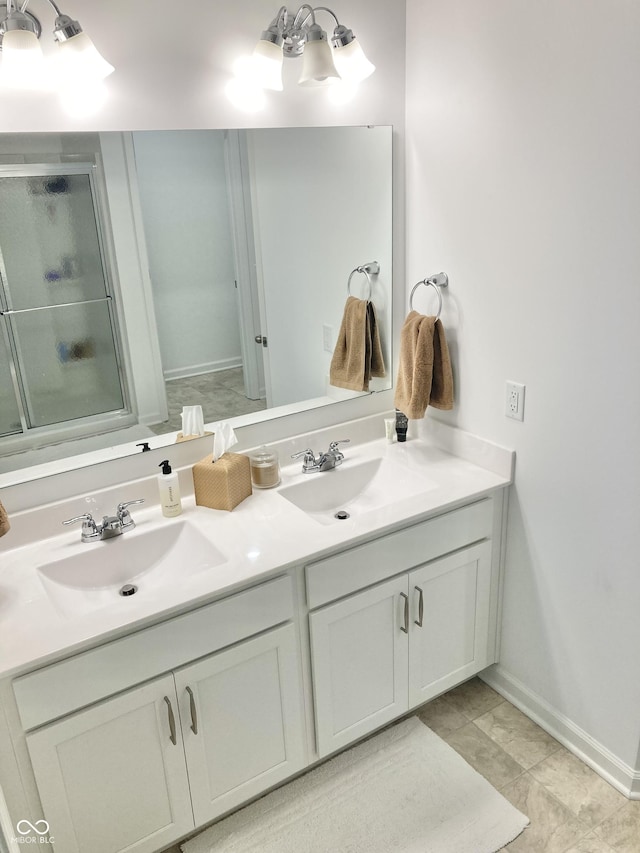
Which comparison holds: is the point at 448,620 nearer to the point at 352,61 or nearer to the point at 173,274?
the point at 173,274

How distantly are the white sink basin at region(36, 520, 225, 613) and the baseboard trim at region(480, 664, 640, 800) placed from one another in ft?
3.88

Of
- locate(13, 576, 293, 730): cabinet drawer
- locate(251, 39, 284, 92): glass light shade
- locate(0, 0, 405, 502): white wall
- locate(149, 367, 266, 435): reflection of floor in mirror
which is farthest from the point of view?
locate(149, 367, 266, 435): reflection of floor in mirror

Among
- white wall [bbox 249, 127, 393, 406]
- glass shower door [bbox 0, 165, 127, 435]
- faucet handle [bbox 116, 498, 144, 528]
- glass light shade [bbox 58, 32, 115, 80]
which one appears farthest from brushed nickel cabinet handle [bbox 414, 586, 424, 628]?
glass light shade [bbox 58, 32, 115, 80]

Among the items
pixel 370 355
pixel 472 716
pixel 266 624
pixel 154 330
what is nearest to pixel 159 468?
pixel 154 330

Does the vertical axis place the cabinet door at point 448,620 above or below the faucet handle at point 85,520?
below

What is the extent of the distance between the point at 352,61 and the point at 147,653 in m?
1.66

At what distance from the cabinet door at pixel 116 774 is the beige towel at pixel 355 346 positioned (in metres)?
1.15

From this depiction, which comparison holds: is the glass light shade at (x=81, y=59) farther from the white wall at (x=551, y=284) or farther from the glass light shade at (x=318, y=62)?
the white wall at (x=551, y=284)

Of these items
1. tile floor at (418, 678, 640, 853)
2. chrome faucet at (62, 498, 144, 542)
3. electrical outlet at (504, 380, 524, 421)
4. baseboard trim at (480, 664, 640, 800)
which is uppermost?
electrical outlet at (504, 380, 524, 421)

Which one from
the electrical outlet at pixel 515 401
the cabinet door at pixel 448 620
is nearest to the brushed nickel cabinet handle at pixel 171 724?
the cabinet door at pixel 448 620

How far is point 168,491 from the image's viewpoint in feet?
6.27

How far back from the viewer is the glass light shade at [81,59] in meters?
1.55

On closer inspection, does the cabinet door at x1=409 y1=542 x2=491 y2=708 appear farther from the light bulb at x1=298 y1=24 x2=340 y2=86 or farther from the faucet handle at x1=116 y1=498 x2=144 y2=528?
the light bulb at x1=298 y1=24 x2=340 y2=86

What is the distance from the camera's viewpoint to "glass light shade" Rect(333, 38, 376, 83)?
190 cm
